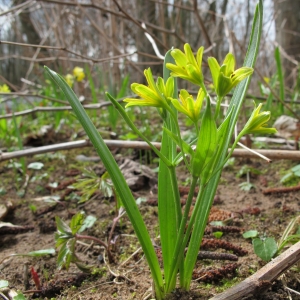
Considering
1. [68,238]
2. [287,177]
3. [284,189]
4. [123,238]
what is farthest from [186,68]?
[287,177]

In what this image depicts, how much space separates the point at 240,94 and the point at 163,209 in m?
0.35

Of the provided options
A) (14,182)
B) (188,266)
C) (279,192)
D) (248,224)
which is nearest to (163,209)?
(188,266)

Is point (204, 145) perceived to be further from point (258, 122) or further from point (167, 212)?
point (167, 212)

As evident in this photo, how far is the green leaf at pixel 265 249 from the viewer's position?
3.08ft

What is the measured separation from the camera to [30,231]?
135 cm

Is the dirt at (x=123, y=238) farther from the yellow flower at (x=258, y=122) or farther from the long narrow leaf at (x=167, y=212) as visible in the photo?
the yellow flower at (x=258, y=122)

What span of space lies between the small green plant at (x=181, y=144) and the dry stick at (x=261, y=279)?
0.36 ft

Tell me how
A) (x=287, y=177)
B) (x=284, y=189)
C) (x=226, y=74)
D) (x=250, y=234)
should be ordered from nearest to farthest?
1. (x=226, y=74)
2. (x=250, y=234)
3. (x=284, y=189)
4. (x=287, y=177)

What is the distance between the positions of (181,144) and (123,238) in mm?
656

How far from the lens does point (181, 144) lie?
666 millimetres

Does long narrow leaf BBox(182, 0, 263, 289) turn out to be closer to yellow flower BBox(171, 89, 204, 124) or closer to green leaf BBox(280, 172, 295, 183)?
yellow flower BBox(171, 89, 204, 124)

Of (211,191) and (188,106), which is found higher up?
(188,106)

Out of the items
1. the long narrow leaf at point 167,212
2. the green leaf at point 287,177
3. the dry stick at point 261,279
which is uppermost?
the long narrow leaf at point 167,212

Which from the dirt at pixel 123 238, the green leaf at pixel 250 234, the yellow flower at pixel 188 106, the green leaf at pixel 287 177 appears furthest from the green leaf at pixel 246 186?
the yellow flower at pixel 188 106
